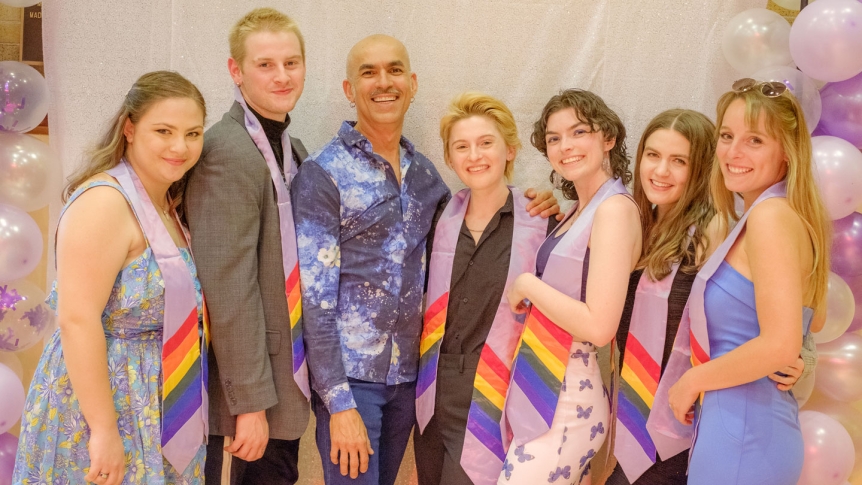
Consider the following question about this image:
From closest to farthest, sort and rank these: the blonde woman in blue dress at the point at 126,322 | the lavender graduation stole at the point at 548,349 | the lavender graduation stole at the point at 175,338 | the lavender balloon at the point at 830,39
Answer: the blonde woman in blue dress at the point at 126,322 < the lavender graduation stole at the point at 175,338 < the lavender graduation stole at the point at 548,349 < the lavender balloon at the point at 830,39

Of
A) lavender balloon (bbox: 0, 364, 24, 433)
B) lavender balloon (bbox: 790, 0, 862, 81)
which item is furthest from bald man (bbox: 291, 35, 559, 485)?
lavender balloon (bbox: 0, 364, 24, 433)

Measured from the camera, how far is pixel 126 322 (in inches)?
82.0

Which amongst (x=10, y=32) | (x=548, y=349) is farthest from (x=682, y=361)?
(x=10, y=32)

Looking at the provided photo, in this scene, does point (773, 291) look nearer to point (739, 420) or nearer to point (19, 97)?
point (739, 420)

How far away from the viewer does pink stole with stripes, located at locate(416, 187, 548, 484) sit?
2352mm

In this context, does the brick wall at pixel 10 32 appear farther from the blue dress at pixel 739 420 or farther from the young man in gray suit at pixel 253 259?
the blue dress at pixel 739 420

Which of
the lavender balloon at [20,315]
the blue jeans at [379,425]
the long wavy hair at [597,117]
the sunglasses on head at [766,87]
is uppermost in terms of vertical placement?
the sunglasses on head at [766,87]

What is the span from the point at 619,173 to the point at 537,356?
27.4 inches

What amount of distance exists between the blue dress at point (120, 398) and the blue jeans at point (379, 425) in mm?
490

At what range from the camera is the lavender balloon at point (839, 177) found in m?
2.36

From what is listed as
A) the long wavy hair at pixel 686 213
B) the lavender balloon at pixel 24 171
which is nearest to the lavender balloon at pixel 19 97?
the lavender balloon at pixel 24 171

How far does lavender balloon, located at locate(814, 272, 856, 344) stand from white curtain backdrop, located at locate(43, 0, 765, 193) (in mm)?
949

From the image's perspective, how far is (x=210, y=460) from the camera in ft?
8.00

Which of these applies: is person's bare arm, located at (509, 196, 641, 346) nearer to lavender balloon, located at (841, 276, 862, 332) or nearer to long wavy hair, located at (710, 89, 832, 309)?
long wavy hair, located at (710, 89, 832, 309)
